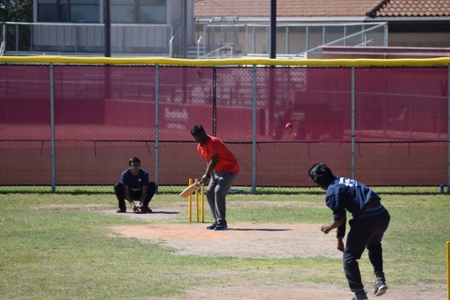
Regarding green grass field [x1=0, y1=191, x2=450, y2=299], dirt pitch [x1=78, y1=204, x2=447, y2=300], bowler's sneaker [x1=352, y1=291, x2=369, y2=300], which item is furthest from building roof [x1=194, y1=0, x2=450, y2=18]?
bowler's sneaker [x1=352, y1=291, x2=369, y2=300]

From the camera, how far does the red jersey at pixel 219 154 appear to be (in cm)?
1328

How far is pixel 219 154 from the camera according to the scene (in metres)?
13.4

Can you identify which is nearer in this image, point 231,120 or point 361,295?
point 361,295

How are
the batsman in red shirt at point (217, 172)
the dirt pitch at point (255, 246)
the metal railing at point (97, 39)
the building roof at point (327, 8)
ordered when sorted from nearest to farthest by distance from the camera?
Answer: 1. the dirt pitch at point (255, 246)
2. the batsman in red shirt at point (217, 172)
3. the metal railing at point (97, 39)
4. the building roof at point (327, 8)

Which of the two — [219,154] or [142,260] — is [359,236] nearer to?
[142,260]

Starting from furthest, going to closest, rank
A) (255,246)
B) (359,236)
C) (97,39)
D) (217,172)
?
(97,39) → (217,172) → (255,246) → (359,236)

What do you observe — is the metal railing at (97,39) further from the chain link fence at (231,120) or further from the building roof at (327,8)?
the chain link fence at (231,120)

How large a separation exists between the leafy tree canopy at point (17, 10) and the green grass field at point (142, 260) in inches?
1180

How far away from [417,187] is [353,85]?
2796 mm

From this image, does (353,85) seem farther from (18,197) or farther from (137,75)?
(18,197)

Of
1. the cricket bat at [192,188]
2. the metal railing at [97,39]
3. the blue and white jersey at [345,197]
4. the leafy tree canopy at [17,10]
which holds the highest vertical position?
the leafy tree canopy at [17,10]

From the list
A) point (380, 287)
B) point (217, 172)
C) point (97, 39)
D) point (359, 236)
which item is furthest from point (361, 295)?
point (97, 39)

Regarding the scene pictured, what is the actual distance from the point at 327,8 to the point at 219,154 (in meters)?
30.1

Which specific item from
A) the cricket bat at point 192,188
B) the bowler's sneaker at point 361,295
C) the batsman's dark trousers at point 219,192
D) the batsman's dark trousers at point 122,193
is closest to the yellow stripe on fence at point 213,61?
the batsman's dark trousers at point 122,193
